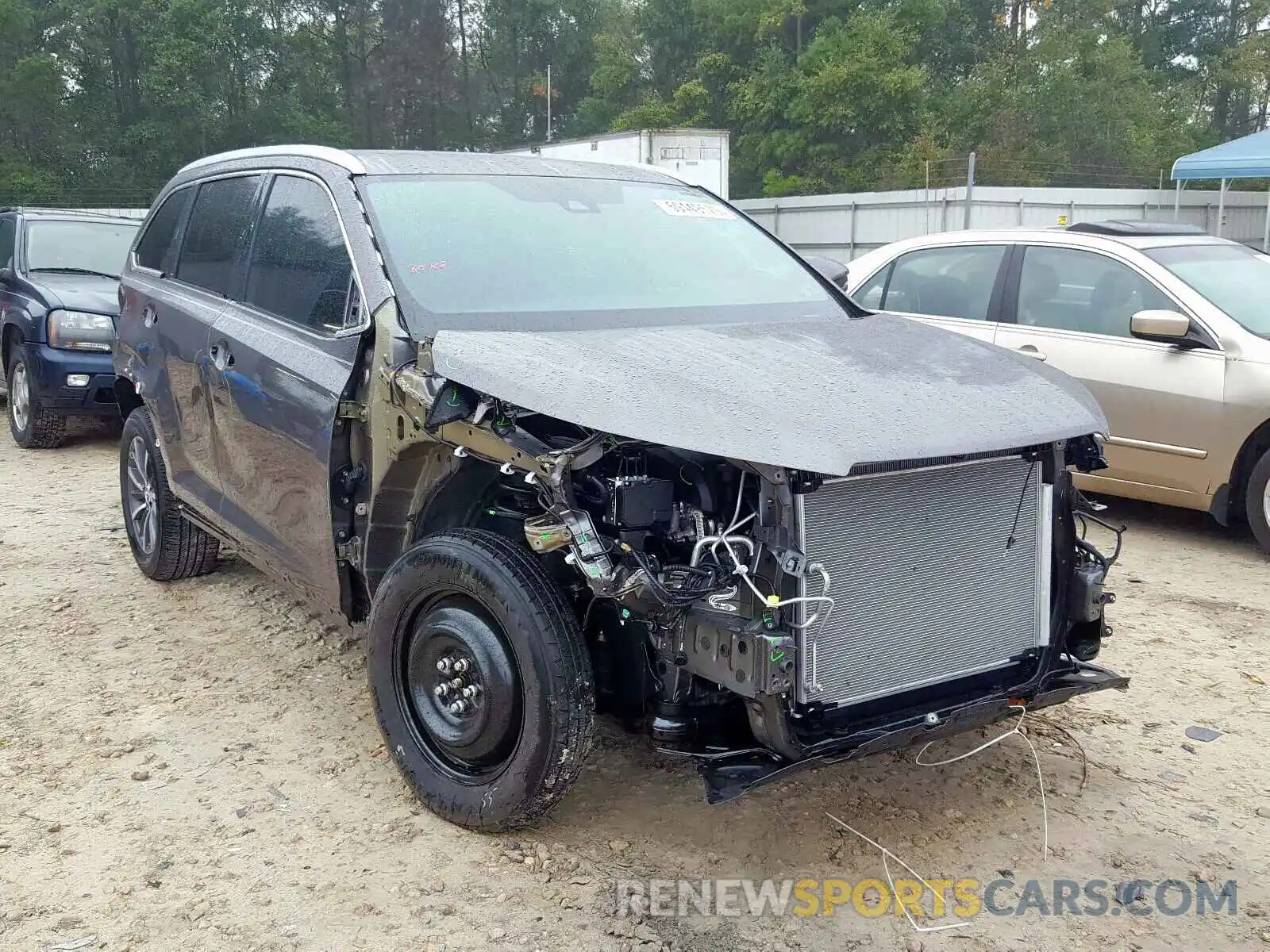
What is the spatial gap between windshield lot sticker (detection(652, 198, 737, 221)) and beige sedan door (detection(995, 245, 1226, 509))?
241 centimetres

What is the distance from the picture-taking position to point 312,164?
404 cm

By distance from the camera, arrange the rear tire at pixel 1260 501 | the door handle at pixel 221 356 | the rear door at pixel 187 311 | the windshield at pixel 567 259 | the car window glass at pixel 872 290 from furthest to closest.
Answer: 1. the car window glass at pixel 872 290
2. the rear tire at pixel 1260 501
3. the rear door at pixel 187 311
4. the door handle at pixel 221 356
5. the windshield at pixel 567 259

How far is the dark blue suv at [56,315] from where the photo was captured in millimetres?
8453

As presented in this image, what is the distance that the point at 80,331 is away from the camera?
8484 mm

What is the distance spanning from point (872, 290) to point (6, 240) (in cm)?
709

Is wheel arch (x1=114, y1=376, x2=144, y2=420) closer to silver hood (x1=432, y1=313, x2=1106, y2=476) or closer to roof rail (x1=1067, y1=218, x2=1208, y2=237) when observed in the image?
silver hood (x1=432, y1=313, x2=1106, y2=476)

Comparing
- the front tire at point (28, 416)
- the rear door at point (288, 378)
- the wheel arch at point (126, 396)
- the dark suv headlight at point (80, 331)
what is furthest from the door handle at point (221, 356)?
the front tire at point (28, 416)

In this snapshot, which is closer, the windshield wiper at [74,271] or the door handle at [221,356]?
the door handle at [221,356]

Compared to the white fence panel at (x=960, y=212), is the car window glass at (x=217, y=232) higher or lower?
lower

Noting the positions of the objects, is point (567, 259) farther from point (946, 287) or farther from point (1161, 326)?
point (946, 287)

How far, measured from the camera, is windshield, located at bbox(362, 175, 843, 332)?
11.7 ft

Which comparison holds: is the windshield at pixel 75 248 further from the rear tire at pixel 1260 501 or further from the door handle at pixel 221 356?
the rear tire at pixel 1260 501

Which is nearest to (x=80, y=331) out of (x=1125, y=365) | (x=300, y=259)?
(x=300, y=259)

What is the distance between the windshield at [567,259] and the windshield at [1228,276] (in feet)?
9.33
